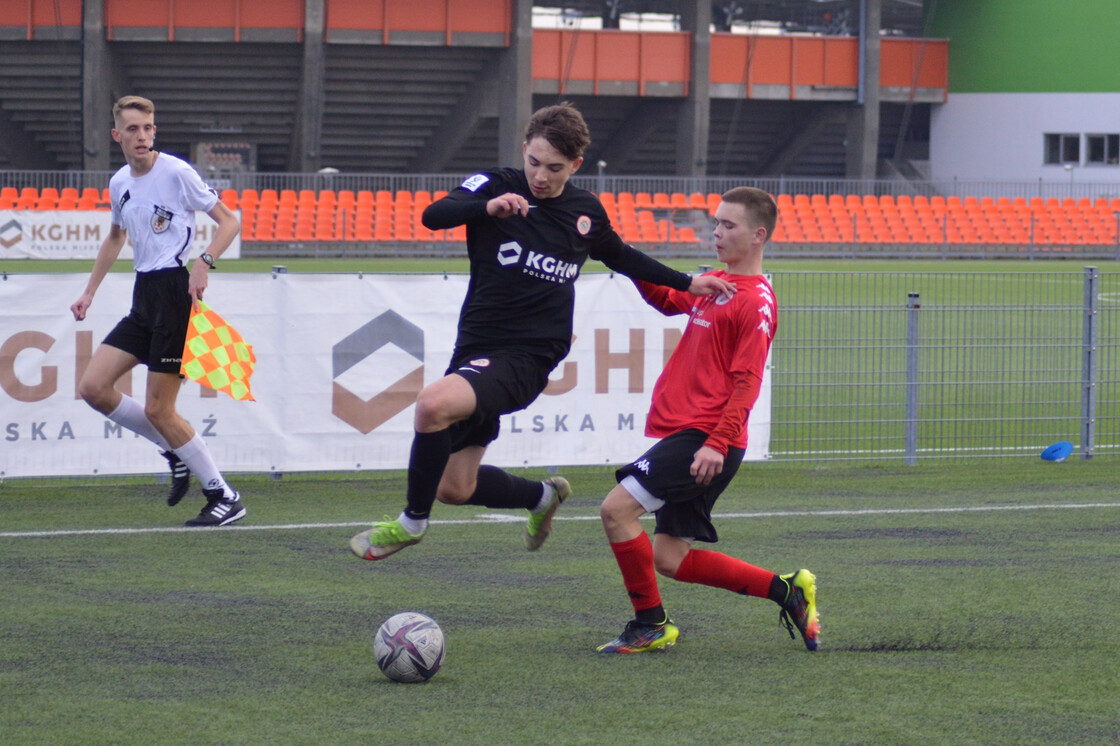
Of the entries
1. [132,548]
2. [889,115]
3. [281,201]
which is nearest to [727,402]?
[132,548]

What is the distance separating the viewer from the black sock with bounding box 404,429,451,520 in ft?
16.7

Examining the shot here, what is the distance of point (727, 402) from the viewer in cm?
496

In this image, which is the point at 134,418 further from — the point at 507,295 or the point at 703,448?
the point at 703,448

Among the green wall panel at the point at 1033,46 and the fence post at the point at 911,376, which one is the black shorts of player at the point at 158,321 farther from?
the green wall panel at the point at 1033,46

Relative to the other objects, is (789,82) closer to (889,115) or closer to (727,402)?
(889,115)

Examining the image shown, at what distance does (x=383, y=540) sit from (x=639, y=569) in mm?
956

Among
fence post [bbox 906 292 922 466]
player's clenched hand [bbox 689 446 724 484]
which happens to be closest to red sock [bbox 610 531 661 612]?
player's clenched hand [bbox 689 446 724 484]

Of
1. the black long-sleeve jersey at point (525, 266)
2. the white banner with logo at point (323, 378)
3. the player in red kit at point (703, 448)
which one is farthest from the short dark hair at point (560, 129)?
the white banner with logo at point (323, 378)

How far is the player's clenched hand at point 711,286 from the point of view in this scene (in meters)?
5.04

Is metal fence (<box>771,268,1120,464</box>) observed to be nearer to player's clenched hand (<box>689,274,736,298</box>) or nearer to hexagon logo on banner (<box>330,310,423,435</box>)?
→ hexagon logo on banner (<box>330,310,423,435</box>)

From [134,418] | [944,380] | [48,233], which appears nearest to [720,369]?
[134,418]

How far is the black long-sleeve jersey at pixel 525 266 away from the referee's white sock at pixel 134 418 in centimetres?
278

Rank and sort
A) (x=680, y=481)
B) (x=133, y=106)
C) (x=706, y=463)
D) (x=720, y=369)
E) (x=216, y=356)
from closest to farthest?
(x=706, y=463) < (x=680, y=481) < (x=720, y=369) < (x=133, y=106) < (x=216, y=356)

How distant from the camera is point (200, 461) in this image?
24.5 feet
